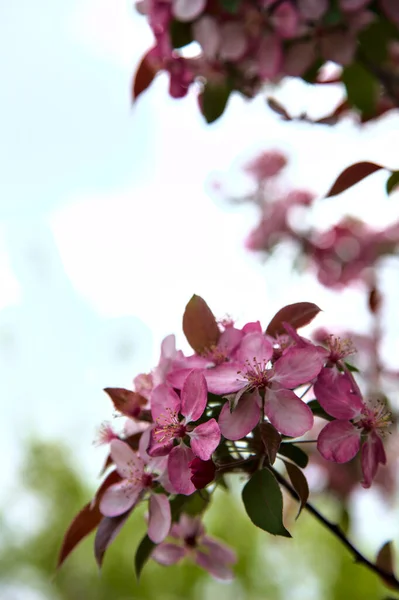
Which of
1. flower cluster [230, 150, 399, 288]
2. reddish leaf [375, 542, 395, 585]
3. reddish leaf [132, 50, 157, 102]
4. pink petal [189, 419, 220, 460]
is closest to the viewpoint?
pink petal [189, 419, 220, 460]

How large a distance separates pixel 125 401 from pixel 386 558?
1.25 feet

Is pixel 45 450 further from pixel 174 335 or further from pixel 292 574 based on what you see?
pixel 174 335

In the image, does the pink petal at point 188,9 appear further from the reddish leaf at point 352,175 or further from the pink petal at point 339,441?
the pink petal at point 339,441

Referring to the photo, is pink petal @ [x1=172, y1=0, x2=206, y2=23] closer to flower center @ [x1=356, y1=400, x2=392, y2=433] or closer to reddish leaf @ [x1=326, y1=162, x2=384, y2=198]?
reddish leaf @ [x1=326, y1=162, x2=384, y2=198]

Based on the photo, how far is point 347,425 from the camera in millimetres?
635

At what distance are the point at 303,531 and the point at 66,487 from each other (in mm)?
2309

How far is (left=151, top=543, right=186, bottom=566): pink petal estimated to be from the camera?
86 centimetres

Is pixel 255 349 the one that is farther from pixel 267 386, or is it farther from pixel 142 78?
pixel 142 78

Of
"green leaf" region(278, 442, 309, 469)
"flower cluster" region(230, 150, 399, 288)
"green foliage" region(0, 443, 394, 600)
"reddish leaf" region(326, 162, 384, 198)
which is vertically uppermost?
"reddish leaf" region(326, 162, 384, 198)

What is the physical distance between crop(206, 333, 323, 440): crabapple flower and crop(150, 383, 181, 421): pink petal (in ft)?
0.12

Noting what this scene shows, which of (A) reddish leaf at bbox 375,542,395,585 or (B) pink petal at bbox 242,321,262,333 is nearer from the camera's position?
(B) pink petal at bbox 242,321,262,333

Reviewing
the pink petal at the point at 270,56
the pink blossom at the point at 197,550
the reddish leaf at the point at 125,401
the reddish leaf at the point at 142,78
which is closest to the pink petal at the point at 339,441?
the reddish leaf at the point at 125,401

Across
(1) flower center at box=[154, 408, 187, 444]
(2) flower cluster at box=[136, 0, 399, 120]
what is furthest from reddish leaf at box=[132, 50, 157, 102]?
(1) flower center at box=[154, 408, 187, 444]

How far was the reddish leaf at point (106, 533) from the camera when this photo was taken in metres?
0.70
